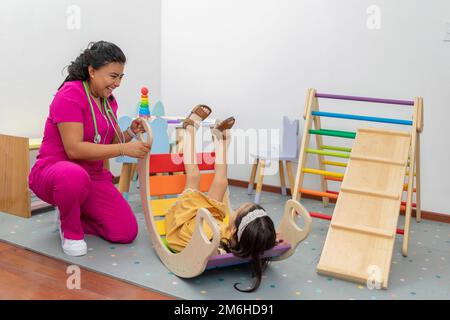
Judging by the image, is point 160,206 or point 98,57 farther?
point 160,206

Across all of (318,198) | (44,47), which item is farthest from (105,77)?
(318,198)

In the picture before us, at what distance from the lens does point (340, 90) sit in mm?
3812

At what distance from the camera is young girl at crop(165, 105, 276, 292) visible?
2156 mm

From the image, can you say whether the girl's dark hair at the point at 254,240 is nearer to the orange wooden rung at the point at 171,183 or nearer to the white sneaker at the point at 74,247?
the orange wooden rung at the point at 171,183

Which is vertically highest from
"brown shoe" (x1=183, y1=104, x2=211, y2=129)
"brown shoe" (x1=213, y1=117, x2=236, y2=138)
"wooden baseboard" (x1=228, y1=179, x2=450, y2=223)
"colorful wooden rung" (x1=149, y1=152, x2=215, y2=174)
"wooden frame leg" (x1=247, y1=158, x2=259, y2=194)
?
"brown shoe" (x1=183, y1=104, x2=211, y2=129)

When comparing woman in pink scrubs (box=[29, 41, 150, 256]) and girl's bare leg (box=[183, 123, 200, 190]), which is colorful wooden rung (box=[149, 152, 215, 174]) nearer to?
girl's bare leg (box=[183, 123, 200, 190])

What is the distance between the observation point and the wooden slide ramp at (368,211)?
94.3 inches

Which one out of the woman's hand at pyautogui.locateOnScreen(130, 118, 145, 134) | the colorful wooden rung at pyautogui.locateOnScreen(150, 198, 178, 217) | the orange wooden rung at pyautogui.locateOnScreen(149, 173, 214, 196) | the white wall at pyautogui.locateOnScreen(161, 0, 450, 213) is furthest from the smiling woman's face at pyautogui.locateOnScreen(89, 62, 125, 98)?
the white wall at pyautogui.locateOnScreen(161, 0, 450, 213)

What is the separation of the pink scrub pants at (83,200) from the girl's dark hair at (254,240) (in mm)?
805

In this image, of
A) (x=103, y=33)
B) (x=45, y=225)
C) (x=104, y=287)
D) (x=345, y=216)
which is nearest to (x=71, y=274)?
(x=104, y=287)

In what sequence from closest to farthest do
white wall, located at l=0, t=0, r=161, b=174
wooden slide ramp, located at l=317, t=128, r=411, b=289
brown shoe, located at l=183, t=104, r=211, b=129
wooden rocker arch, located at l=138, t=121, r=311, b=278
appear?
1. wooden rocker arch, located at l=138, t=121, r=311, b=278
2. wooden slide ramp, located at l=317, t=128, r=411, b=289
3. brown shoe, located at l=183, t=104, r=211, b=129
4. white wall, located at l=0, t=0, r=161, b=174

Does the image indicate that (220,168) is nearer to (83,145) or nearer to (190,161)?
(190,161)

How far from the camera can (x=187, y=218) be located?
2.47 meters

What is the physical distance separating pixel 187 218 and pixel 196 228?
1.15 ft
